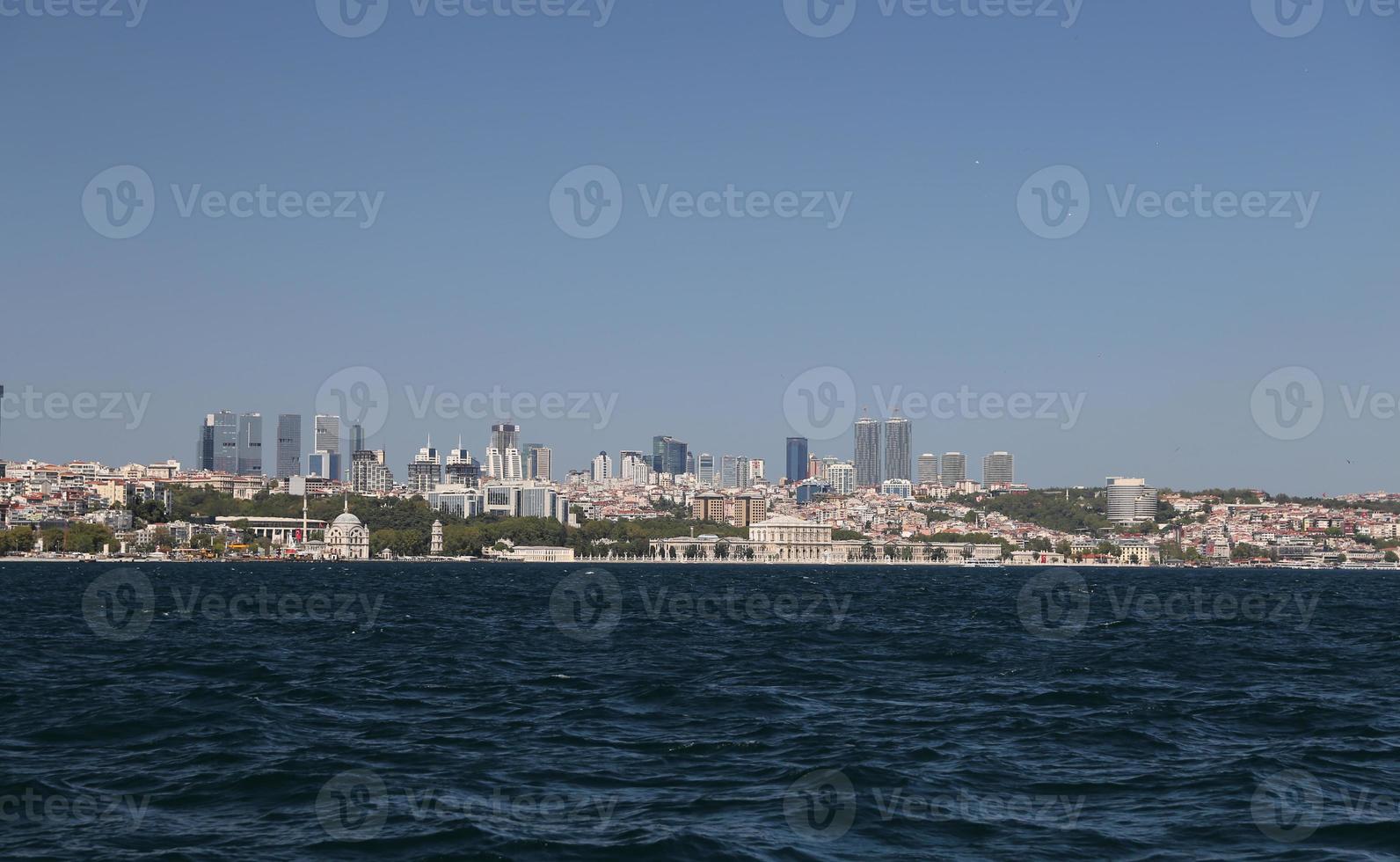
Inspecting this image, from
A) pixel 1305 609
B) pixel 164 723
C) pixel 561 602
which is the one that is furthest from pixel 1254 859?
pixel 1305 609

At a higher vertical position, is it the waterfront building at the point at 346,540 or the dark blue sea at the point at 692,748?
the waterfront building at the point at 346,540

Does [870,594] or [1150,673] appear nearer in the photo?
[1150,673]

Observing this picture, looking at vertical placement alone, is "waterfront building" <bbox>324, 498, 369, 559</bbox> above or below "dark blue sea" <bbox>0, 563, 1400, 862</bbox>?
above

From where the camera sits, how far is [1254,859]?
11.0 m

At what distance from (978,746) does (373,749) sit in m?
6.81

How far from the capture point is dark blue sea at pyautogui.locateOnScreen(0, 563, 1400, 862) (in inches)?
452

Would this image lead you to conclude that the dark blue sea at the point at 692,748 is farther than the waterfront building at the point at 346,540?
No

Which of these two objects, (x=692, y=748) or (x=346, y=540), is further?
(x=346, y=540)

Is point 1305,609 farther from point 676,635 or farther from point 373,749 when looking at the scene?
point 373,749

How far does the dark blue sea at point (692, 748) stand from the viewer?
11.5 meters

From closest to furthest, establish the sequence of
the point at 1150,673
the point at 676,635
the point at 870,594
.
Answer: the point at 1150,673, the point at 676,635, the point at 870,594

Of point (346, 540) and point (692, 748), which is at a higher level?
point (346, 540)

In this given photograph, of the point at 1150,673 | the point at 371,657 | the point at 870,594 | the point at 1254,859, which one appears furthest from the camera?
the point at 870,594

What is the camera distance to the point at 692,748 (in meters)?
15.7
